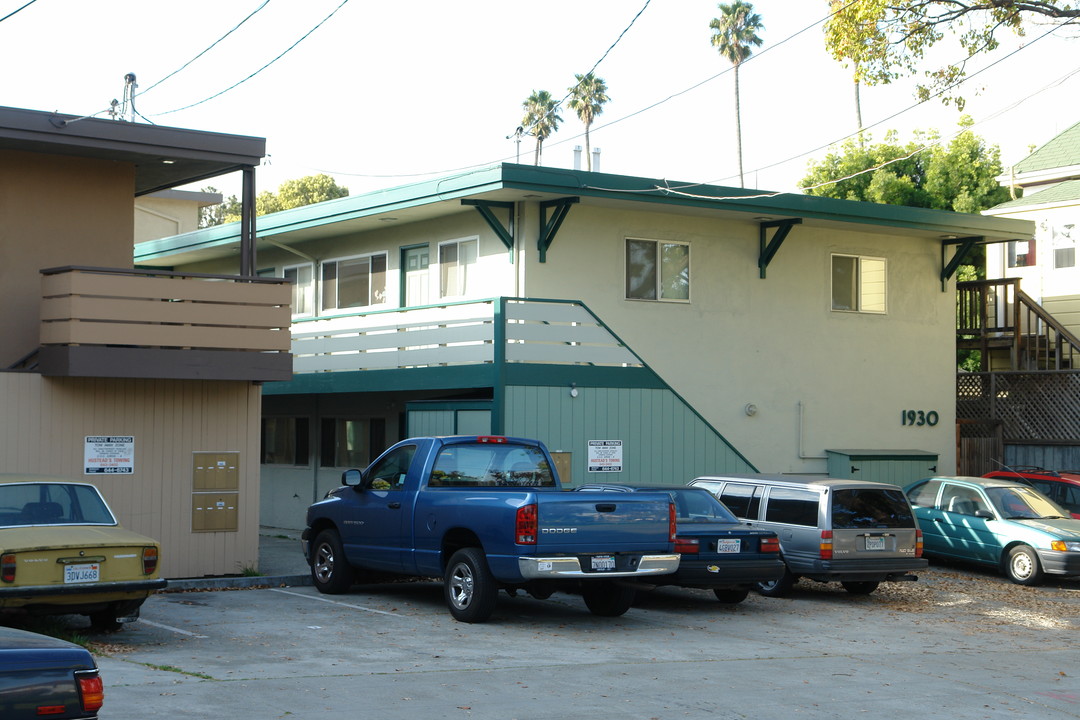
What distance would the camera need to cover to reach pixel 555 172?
19.3 m

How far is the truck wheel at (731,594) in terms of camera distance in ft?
49.9

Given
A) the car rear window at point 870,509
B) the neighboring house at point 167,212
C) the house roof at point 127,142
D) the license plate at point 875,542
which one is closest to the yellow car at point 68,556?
the house roof at point 127,142

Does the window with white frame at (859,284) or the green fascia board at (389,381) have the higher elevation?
the window with white frame at (859,284)

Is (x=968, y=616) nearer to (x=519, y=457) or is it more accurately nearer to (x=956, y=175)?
(x=519, y=457)

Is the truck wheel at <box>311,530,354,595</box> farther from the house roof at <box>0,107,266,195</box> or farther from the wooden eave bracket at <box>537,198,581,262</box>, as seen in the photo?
the wooden eave bracket at <box>537,198,581,262</box>

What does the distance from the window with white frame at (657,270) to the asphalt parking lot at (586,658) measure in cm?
656

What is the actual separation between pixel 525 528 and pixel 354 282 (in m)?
12.6

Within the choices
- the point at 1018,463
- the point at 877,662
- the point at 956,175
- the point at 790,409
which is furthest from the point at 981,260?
the point at 877,662

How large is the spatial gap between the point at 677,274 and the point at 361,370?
566 centimetres

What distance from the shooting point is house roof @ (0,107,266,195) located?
15828 mm

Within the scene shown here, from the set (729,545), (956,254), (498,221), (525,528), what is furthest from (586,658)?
(956,254)

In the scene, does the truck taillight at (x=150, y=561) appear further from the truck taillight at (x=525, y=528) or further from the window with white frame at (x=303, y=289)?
the window with white frame at (x=303, y=289)

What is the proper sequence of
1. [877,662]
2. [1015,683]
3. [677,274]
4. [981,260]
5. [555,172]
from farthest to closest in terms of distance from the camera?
1. [981,260]
2. [677,274]
3. [555,172]
4. [877,662]
5. [1015,683]

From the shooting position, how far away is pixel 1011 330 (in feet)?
90.9
